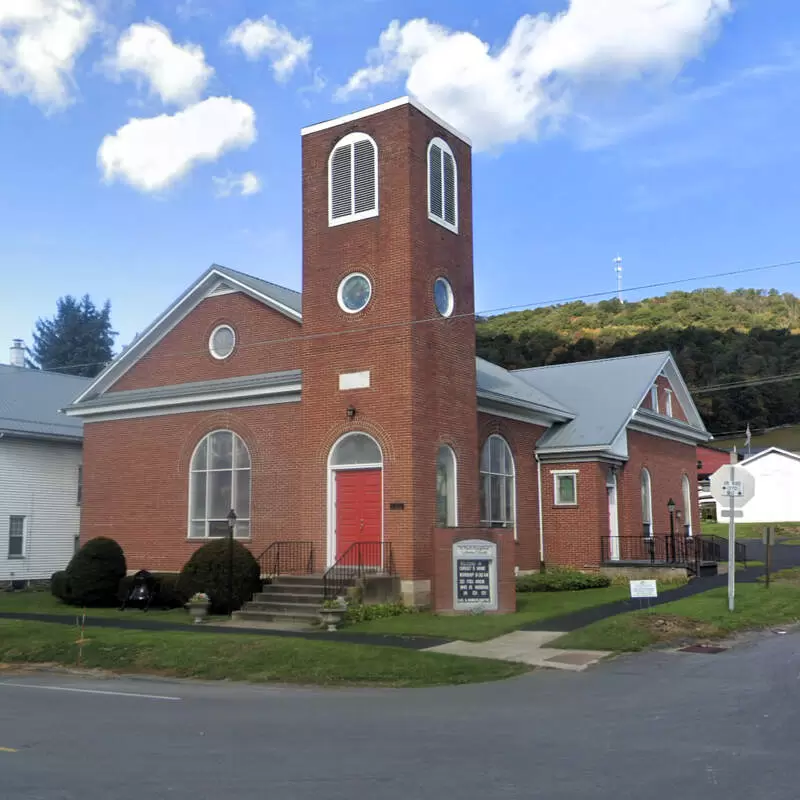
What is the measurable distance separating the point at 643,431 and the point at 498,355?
30.3m

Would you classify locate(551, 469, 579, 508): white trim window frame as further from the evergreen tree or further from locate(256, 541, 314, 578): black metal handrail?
the evergreen tree

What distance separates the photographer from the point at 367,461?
21.5m

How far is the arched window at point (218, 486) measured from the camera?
24734 mm

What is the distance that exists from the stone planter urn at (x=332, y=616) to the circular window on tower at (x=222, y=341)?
9.92 m

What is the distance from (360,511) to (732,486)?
8148 mm

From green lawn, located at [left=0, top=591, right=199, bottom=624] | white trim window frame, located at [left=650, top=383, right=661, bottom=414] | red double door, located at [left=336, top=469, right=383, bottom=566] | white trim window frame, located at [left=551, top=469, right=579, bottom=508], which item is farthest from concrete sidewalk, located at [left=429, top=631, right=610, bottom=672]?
white trim window frame, located at [left=650, top=383, right=661, bottom=414]

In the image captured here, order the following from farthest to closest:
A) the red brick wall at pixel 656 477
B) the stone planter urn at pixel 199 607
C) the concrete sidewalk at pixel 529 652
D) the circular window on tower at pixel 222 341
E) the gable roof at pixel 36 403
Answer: the gable roof at pixel 36 403, the red brick wall at pixel 656 477, the circular window on tower at pixel 222 341, the stone planter urn at pixel 199 607, the concrete sidewalk at pixel 529 652

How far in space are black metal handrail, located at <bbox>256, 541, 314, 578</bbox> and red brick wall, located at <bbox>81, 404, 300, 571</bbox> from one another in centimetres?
36

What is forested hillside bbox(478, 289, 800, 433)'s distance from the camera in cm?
6406

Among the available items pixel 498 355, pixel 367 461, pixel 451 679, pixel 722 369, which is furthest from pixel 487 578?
pixel 722 369

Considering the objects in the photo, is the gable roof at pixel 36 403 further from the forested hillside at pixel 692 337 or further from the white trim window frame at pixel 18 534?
the forested hillside at pixel 692 337

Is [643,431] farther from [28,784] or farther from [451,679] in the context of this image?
[28,784]

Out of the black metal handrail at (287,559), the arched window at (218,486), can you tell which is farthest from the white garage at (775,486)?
the black metal handrail at (287,559)

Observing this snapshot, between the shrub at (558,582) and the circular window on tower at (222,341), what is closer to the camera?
the circular window on tower at (222,341)
